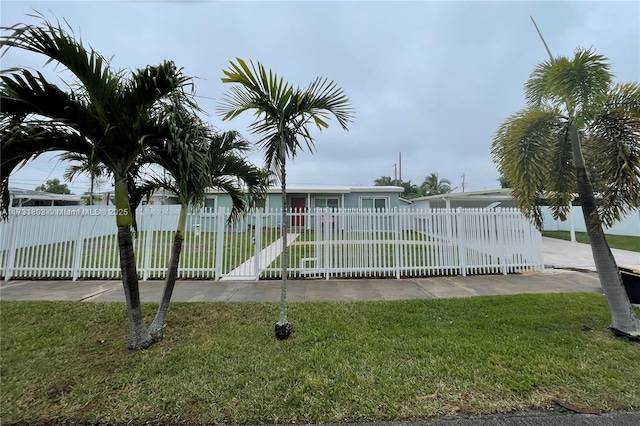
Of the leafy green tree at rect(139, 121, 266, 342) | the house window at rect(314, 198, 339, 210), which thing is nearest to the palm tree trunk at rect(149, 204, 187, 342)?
the leafy green tree at rect(139, 121, 266, 342)

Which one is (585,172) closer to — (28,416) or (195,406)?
(195,406)

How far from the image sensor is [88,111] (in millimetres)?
2721

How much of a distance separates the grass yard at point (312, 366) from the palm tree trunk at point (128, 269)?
7.6 inches

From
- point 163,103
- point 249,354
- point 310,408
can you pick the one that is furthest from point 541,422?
point 163,103

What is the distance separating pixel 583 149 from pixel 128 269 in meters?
6.63

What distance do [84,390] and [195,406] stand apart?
121 cm

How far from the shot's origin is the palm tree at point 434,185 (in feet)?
113

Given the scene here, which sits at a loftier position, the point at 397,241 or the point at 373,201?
the point at 373,201

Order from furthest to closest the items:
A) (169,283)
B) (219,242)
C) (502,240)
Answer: (502,240) < (219,242) < (169,283)

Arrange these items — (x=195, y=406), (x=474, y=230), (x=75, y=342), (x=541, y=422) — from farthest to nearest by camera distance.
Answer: (x=474, y=230) → (x=75, y=342) → (x=195, y=406) → (x=541, y=422)

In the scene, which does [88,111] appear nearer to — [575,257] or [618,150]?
[618,150]

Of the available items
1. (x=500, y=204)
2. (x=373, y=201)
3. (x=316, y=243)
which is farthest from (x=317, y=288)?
(x=500, y=204)

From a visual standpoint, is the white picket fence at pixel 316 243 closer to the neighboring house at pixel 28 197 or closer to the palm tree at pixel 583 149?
the palm tree at pixel 583 149

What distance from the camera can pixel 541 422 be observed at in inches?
81.4
